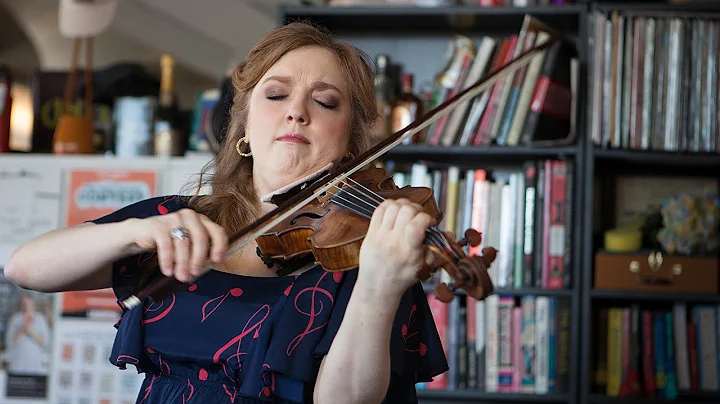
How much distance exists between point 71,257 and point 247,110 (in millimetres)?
377

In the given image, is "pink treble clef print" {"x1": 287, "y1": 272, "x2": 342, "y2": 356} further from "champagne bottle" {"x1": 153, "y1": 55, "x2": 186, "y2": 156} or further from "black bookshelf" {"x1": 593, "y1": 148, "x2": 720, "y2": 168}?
"champagne bottle" {"x1": 153, "y1": 55, "x2": 186, "y2": 156}

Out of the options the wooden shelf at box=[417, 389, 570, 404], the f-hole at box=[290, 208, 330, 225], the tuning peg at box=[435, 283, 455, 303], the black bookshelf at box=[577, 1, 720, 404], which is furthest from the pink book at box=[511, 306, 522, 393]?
the tuning peg at box=[435, 283, 455, 303]

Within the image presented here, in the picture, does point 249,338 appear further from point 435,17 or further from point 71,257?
point 435,17

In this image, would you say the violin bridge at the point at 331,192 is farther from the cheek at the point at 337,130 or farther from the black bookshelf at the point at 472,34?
the black bookshelf at the point at 472,34

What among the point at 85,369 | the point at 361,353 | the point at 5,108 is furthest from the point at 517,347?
the point at 5,108

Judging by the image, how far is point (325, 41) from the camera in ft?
4.40

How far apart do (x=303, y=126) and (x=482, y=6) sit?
4.27 ft

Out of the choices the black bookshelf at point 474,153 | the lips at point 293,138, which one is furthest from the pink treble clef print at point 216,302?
the black bookshelf at point 474,153

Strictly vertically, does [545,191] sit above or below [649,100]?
below

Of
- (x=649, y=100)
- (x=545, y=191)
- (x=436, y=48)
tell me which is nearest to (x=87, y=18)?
(x=436, y=48)

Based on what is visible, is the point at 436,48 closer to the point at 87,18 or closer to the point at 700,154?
the point at 700,154

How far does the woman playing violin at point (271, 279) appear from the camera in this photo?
3.22 feet

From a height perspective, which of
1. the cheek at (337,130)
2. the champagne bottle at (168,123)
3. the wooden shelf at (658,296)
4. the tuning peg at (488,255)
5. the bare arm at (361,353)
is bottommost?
the bare arm at (361,353)

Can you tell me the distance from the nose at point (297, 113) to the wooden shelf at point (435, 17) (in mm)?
1218
